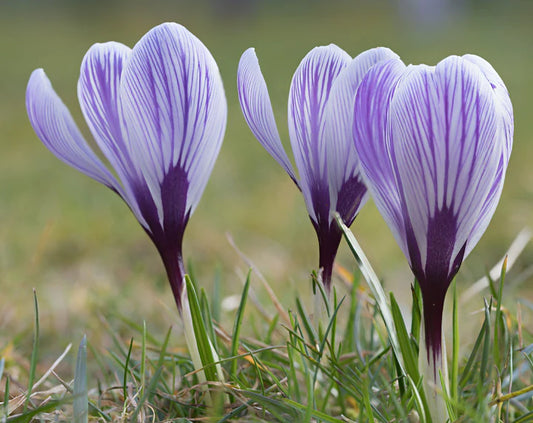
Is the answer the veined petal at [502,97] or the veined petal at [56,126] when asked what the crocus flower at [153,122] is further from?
the veined petal at [502,97]

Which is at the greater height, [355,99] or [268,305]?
[355,99]

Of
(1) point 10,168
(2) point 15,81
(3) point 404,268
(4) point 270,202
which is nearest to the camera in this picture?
(3) point 404,268

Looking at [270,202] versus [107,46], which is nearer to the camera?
[107,46]

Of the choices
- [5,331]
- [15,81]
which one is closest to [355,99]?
[5,331]

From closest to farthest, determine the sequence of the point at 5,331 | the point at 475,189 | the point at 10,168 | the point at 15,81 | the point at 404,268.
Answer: the point at 475,189 → the point at 5,331 → the point at 404,268 → the point at 10,168 → the point at 15,81

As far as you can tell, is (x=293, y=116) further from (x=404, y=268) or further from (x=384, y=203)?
(x=404, y=268)

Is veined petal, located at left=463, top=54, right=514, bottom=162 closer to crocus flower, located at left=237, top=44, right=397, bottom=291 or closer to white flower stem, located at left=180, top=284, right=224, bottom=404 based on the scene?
crocus flower, located at left=237, top=44, right=397, bottom=291

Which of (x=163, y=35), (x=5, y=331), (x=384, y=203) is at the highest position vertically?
(x=163, y=35)
